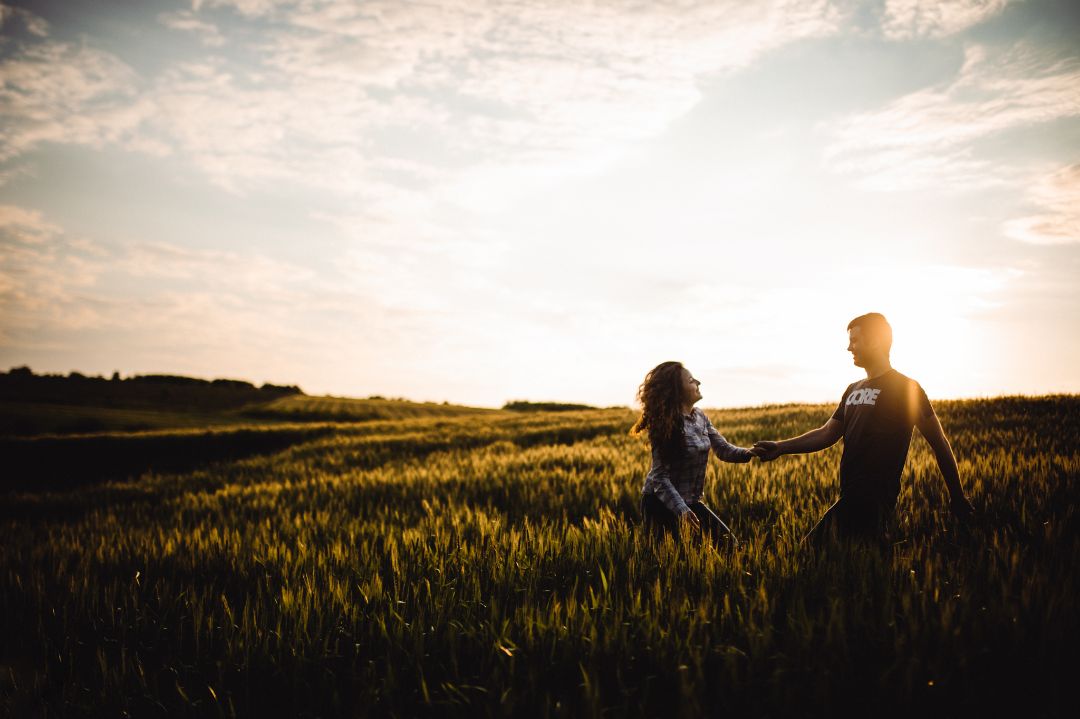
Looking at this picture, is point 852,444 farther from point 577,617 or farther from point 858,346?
point 577,617

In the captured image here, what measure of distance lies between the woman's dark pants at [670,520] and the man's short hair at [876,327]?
1873 millimetres

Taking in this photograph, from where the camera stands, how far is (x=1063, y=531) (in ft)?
12.7

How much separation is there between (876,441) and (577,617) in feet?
8.57

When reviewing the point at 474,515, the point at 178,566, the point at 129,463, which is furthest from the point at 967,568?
the point at 129,463

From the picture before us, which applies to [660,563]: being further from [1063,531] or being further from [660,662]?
[1063,531]

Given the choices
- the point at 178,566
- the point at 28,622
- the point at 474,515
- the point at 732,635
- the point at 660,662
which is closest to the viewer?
the point at 660,662

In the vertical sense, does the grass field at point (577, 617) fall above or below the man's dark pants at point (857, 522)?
→ below

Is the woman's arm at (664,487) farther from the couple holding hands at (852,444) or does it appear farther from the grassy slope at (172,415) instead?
the grassy slope at (172,415)

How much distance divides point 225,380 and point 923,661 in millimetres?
83756

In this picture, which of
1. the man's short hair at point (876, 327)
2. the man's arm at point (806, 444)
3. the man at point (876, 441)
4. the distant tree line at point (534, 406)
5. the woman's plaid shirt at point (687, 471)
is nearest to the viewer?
the man at point (876, 441)

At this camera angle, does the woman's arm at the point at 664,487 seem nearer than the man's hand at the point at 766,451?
Yes

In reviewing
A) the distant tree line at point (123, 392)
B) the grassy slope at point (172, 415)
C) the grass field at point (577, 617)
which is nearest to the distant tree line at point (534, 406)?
the grassy slope at point (172, 415)

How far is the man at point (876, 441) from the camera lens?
3822mm

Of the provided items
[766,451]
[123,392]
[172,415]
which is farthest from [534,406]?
[766,451]
